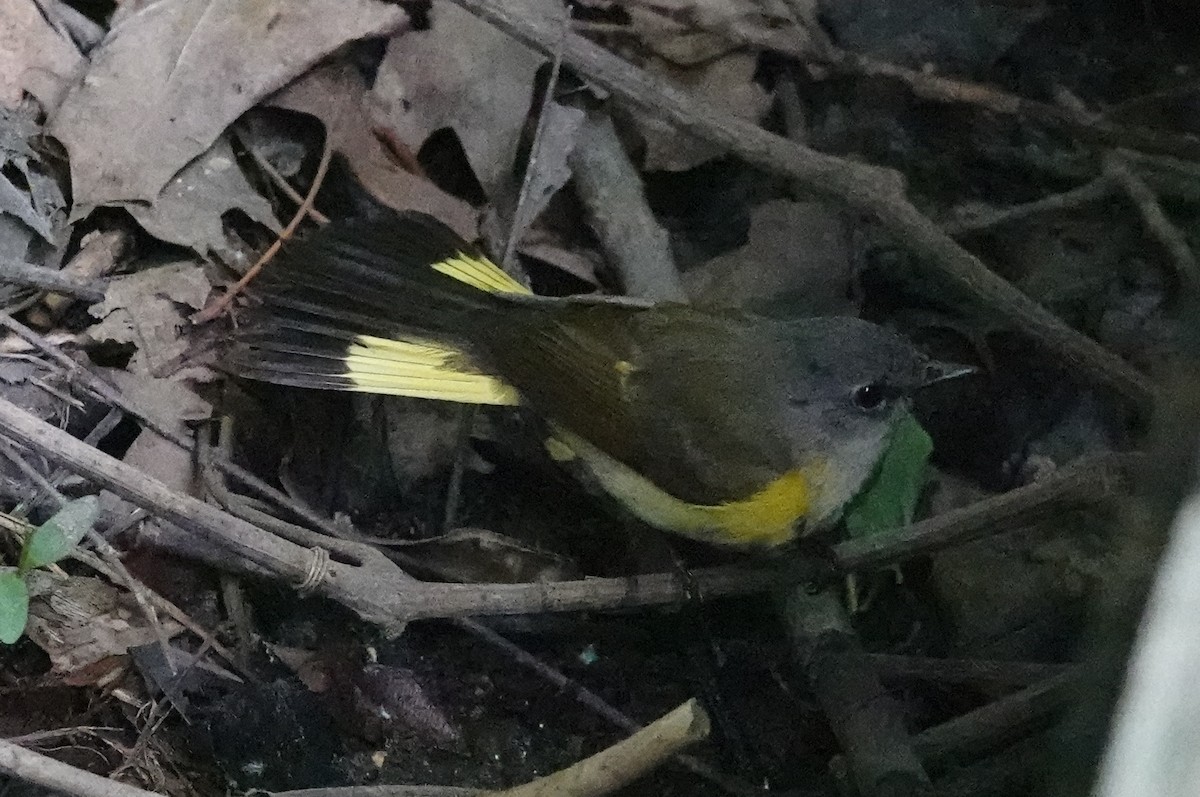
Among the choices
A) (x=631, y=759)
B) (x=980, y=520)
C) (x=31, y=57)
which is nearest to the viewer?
(x=631, y=759)

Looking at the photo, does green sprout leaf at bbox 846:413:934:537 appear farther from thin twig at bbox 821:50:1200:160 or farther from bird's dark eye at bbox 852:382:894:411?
thin twig at bbox 821:50:1200:160

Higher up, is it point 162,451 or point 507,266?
point 507,266

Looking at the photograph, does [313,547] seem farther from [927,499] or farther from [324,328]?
[927,499]

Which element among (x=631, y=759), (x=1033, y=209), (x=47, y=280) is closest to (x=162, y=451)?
(x=47, y=280)

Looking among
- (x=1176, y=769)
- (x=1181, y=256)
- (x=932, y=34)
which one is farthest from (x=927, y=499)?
(x=1176, y=769)

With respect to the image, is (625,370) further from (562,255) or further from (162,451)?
(162,451)
